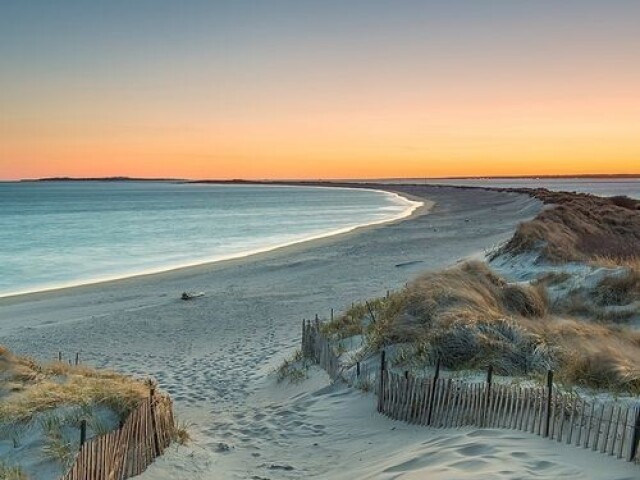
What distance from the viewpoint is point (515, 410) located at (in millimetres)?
6906

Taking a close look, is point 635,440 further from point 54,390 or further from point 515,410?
point 54,390

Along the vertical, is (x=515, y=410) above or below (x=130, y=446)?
above

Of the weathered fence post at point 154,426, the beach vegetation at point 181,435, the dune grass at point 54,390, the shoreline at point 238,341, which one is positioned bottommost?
the shoreline at point 238,341

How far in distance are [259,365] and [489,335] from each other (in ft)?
15.8

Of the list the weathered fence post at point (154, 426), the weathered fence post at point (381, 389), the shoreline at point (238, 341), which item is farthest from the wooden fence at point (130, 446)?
the weathered fence post at point (381, 389)

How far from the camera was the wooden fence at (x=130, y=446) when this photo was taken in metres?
5.89

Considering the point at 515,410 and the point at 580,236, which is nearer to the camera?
the point at 515,410

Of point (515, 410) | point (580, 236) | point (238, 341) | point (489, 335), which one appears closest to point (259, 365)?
point (238, 341)

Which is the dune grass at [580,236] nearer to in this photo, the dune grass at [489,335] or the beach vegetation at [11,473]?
the dune grass at [489,335]

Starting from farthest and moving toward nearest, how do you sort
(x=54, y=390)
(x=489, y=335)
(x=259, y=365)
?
1. (x=259, y=365)
2. (x=489, y=335)
3. (x=54, y=390)

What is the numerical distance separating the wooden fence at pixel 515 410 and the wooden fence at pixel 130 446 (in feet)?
9.27

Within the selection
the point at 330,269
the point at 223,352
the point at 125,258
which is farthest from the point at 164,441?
the point at 125,258

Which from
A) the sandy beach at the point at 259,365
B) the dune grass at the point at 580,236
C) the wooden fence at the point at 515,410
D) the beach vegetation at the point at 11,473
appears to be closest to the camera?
the beach vegetation at the point at 11,473

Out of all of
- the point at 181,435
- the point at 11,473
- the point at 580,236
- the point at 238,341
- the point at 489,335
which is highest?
the point at 580,236
